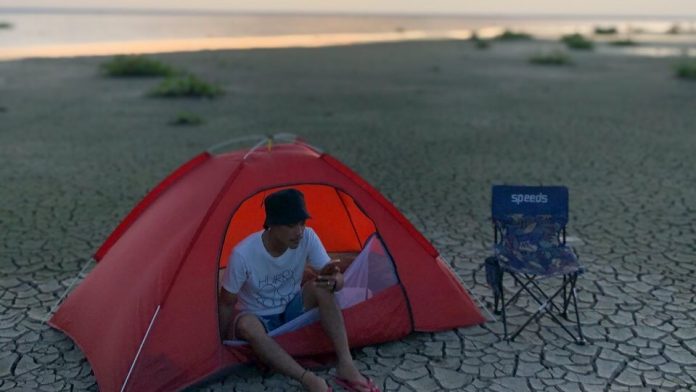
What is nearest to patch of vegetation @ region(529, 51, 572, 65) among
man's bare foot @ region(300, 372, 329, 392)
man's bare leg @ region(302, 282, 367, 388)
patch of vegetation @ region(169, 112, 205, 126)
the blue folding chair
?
patch of vegetation @ region(169, 112, 205, 126)

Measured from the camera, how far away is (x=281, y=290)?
4770 mm

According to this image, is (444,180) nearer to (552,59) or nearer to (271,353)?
(271,353)

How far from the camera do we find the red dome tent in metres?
4.51

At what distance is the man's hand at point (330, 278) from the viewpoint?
451 cm

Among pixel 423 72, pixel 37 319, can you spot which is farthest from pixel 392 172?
pixel 423 72

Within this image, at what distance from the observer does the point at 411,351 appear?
200 inches

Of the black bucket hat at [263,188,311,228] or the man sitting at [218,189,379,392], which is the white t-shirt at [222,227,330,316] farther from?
the black bucket hat at [263,188,311,228]

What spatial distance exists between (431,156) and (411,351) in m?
6.71

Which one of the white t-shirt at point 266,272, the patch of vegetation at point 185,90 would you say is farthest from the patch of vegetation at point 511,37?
the white t-shirt at point 266,272

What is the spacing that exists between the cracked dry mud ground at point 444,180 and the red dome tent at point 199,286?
19 cm

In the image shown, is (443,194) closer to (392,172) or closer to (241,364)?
(392,172)

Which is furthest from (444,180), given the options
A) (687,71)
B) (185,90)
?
(687,71)

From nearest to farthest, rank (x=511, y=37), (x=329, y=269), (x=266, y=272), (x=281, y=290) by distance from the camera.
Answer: (x=329, y=269)
(x=266, y=272)
(x=281, y=290)
(x=511, y=37)

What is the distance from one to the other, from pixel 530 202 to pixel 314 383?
2135 millimetres
